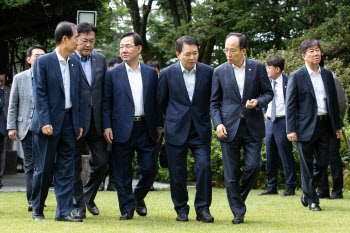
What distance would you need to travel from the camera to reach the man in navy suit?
660cm

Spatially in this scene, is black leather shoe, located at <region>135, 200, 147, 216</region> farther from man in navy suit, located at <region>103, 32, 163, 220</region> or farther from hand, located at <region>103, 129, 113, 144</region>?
hand, located at <region>103, 129, 113, 144</region>

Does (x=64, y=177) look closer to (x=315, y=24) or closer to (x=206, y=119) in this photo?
(x=206, y=119)

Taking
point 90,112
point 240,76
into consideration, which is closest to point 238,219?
point 240,76

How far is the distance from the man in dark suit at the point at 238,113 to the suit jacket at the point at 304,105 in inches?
46.2

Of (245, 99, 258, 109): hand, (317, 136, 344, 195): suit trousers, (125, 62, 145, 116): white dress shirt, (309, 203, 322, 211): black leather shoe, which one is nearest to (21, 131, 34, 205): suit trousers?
(125, 62, 145, 116): white dress shirt

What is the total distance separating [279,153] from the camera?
10062 millimetres

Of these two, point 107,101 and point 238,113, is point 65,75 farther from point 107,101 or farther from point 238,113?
point 238,113

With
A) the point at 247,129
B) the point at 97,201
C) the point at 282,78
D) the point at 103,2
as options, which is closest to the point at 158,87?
the point at 247,129

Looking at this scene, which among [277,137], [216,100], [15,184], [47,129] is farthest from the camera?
[15,184]

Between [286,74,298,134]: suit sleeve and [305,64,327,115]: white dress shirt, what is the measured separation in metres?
0.25

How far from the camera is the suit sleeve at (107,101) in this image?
6609 mm

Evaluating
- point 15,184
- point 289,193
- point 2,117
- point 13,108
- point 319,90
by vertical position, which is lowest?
point 15,184

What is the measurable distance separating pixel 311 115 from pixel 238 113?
5.04 feet

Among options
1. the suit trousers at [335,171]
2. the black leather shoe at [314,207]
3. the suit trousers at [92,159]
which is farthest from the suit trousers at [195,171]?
the suit trousers at [335,171]
